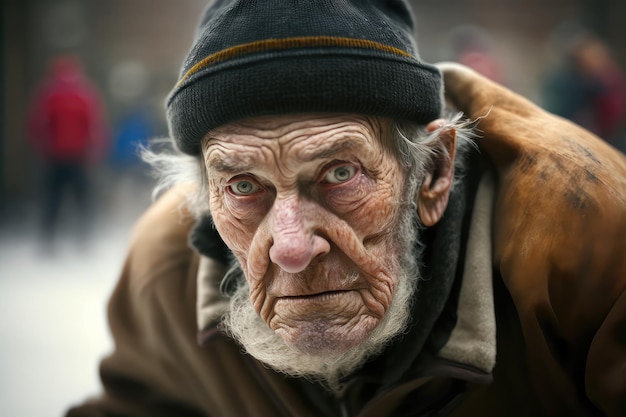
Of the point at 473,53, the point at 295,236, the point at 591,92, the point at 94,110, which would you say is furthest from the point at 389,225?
the point at 94,110

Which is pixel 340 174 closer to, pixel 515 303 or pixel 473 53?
pixel 515 303

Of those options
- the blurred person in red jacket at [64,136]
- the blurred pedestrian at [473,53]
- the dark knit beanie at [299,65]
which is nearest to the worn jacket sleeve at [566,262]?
the dark knit beanie at [299,65]

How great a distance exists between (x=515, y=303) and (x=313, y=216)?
2.00 ft

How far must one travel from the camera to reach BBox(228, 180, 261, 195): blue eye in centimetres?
177

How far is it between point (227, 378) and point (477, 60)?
478cm

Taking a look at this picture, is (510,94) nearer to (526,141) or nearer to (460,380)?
(526,141)

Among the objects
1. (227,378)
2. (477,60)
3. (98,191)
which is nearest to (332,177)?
(227,378)

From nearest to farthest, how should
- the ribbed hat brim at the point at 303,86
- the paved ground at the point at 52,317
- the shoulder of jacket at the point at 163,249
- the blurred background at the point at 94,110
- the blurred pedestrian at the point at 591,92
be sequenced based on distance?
the ribbed hat brim at the point at 303,86 < the shoulder of jacket at the point at 163,249 < the paved ground at the point at 52,317 < the blurred background at the point at 94,110 < the blurred pedestrian at the point at 591,92

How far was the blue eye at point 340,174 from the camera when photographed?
1.72 meters

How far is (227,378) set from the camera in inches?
88.7

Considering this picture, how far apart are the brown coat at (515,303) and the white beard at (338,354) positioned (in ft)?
0.45

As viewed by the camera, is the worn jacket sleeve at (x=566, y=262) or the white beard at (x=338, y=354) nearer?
the worn jacket sleeve at (x=566, y=262)

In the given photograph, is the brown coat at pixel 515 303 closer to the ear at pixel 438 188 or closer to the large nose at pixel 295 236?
the ear at pixel 438 188

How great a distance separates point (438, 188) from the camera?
1934 millimetres
